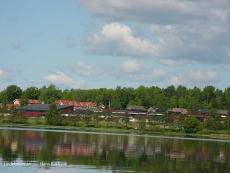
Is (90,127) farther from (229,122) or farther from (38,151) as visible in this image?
(38,151)

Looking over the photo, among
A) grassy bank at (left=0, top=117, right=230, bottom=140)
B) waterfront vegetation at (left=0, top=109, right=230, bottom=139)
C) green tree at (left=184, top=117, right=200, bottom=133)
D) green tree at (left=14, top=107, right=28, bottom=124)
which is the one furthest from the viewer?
green tree at (left=14, top=107, right=28, bottom=124)

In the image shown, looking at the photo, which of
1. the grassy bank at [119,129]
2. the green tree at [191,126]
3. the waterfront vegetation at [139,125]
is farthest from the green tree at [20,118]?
the green tree at [191,126]

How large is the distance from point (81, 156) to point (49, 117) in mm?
91056

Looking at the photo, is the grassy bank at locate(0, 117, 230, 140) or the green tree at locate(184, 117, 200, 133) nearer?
the grassy bank at locate(0, 117, 230, 140)

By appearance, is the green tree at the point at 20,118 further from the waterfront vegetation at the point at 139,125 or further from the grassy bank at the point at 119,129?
the grassy bank at the point at 119,129

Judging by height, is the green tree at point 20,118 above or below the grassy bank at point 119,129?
above

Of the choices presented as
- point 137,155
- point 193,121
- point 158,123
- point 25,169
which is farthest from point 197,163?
point 158,123

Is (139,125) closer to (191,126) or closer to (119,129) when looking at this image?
(119,129)

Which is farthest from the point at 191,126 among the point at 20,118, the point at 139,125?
the point at 20,118

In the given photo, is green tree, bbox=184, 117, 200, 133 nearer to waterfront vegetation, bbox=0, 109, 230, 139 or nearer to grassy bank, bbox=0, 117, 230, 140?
waterfront vegetation, bbox=0, 109, 230, 139

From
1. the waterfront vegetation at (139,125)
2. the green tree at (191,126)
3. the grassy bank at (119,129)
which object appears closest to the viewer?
the grassy bank at (119,129)

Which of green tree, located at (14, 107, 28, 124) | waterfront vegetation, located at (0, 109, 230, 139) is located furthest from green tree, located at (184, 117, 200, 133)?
green tree, located at (14, 107, 28, 124)

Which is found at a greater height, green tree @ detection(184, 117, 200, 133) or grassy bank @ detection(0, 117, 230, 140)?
green tree @ detection(184, 117, 200, 133)

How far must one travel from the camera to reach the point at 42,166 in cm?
4016
